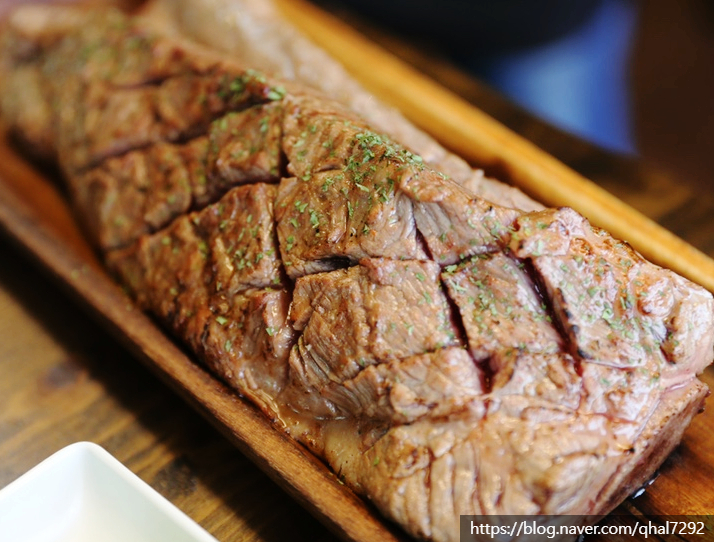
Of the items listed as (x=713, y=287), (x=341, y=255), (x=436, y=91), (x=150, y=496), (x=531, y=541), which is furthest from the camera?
(x=436, y=91)

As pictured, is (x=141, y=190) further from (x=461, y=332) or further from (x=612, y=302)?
(x=612, y=302)

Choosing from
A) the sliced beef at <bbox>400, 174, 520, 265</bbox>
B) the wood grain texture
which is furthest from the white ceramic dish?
the wood grain texture

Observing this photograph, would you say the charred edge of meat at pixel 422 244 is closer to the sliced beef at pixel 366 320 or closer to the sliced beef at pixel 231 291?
the sliced beef at pixel 366 320

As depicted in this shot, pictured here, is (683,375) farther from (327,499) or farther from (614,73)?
(614,73)

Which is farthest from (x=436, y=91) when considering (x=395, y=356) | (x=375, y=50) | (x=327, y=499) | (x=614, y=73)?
(x=614, y=73)

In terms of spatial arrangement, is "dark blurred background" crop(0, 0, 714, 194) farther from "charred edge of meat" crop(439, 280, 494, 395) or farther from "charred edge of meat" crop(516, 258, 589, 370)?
"charred edge of meat" crop(439, 280, 494, 395)

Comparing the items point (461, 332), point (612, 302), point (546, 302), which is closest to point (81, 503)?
point (461, 332)
